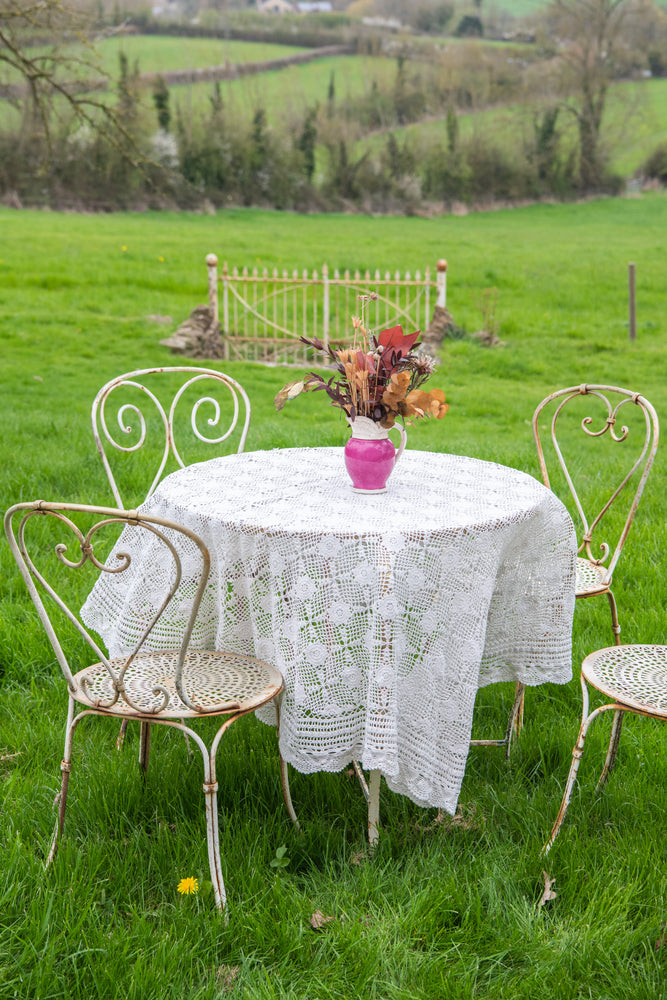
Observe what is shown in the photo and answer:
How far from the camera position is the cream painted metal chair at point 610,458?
3096 mm

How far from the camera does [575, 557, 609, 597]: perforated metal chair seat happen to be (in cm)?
311

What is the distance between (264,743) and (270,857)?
561mm

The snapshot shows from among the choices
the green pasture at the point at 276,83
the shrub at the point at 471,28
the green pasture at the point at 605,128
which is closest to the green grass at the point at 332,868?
the green pasture at the point at 605,128

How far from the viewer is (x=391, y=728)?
2.24 metres

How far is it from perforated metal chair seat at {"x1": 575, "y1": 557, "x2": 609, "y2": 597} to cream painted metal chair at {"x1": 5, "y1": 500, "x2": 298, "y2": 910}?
130 cm

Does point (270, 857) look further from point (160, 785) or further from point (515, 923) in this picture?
point (515, 923)

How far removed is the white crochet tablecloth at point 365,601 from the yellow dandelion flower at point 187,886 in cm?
40

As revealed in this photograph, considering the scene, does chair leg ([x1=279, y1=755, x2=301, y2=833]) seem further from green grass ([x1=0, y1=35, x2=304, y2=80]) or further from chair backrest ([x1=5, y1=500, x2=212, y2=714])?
green grass ([x1=0, y1=35, x2=304, y2=80])

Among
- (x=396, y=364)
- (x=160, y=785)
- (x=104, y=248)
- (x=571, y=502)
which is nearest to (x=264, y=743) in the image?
(x=160, y=785)

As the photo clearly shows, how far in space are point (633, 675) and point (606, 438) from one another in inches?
231

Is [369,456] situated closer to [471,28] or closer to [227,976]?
[227,976]

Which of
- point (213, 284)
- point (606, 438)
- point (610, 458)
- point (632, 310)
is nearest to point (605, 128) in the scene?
point (632, 310)

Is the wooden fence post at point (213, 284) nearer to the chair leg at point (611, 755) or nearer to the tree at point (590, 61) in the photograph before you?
the chair leg at point (611, 755)

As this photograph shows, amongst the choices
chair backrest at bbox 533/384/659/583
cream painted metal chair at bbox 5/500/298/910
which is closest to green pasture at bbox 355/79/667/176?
chair backrest at bbox 533/384/659/583
